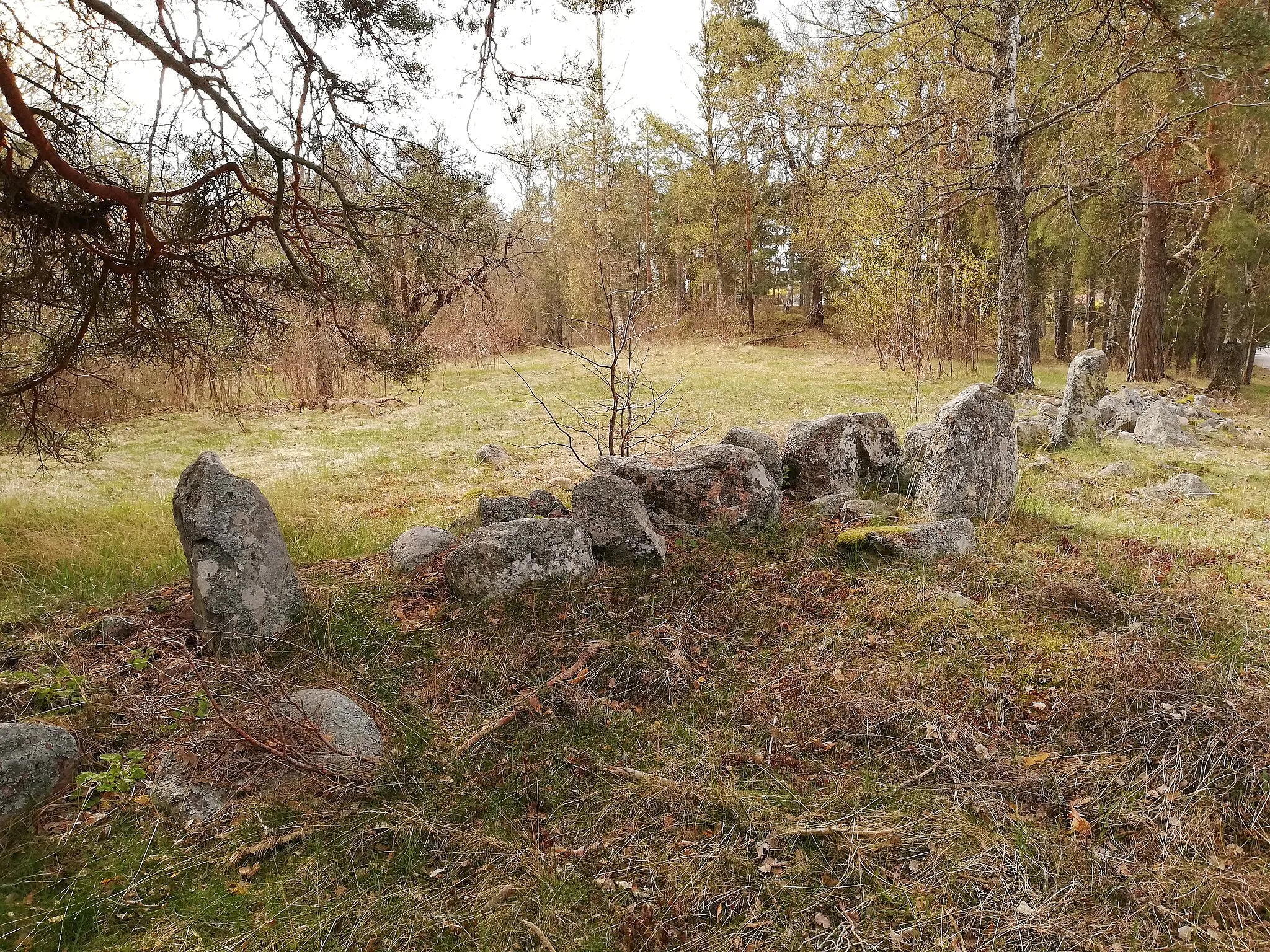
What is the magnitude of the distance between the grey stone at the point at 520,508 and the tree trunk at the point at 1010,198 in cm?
963

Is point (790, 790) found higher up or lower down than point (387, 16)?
lower down

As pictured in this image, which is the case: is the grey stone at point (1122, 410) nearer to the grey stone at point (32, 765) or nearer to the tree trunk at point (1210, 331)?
the tree trunk at point (1210, 331)

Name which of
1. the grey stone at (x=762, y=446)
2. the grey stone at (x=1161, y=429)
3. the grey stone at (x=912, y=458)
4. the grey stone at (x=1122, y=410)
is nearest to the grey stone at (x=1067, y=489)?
the grey stone at (x=912, y=458)

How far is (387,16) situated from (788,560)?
4.75 m

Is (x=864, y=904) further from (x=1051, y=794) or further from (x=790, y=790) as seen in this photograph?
(x=1051, y=794)

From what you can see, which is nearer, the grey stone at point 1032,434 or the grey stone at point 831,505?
the grey stone at point 831,505

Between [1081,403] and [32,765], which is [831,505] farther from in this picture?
[32,765]

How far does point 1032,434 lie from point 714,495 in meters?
5.59

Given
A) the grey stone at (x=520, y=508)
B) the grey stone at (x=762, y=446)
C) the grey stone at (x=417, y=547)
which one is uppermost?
the grey stone at (x=762, y=446)

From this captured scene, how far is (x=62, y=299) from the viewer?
152 inches

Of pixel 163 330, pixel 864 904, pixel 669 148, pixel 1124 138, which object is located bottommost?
pixel 864 904

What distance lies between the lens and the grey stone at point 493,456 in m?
8.66

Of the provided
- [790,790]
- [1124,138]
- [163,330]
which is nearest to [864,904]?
[790,790]

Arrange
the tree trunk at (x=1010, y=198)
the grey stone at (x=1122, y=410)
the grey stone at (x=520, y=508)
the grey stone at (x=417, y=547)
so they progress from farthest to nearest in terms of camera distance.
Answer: the tree trunk at (x=1010, y=198) < the grey stone at (x=1122, y=410) < the grey stone at (x=520, y=508) < the grey stone at (x=417, y=547)
